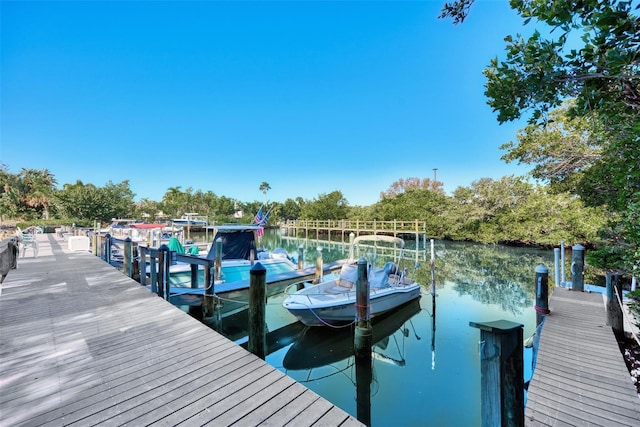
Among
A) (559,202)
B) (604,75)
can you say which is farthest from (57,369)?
(559,202)

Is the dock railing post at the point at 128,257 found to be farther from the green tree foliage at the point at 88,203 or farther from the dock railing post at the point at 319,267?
the green tree foliage at the point at 88,203

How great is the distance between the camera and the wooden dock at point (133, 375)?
2.14m

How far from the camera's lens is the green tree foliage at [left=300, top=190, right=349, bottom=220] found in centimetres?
4772

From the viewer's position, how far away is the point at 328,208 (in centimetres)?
4778

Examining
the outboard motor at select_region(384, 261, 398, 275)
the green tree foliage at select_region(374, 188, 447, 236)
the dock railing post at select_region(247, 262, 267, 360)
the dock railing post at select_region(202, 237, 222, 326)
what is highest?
the green tree foliage at select_region(374, 188, 447, 236)

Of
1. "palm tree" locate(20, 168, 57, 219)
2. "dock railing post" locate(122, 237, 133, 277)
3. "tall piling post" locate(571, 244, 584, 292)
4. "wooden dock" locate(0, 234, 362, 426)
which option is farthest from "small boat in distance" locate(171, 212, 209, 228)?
"palm tree" locate(20, 168, 57, 219)

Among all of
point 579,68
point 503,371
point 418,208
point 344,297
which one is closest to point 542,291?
point 344,297

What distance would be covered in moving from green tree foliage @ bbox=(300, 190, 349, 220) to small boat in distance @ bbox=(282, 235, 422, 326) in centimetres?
3853

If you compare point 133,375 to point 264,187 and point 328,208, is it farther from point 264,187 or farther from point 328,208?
point 264,187

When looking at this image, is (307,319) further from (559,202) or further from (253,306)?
(559,202)

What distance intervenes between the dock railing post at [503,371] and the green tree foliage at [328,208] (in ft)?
150

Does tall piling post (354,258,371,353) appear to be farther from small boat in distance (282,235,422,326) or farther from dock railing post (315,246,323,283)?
dock railing post (315,246,323,283)

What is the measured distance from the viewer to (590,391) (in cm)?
297

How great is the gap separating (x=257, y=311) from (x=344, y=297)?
368 cm
